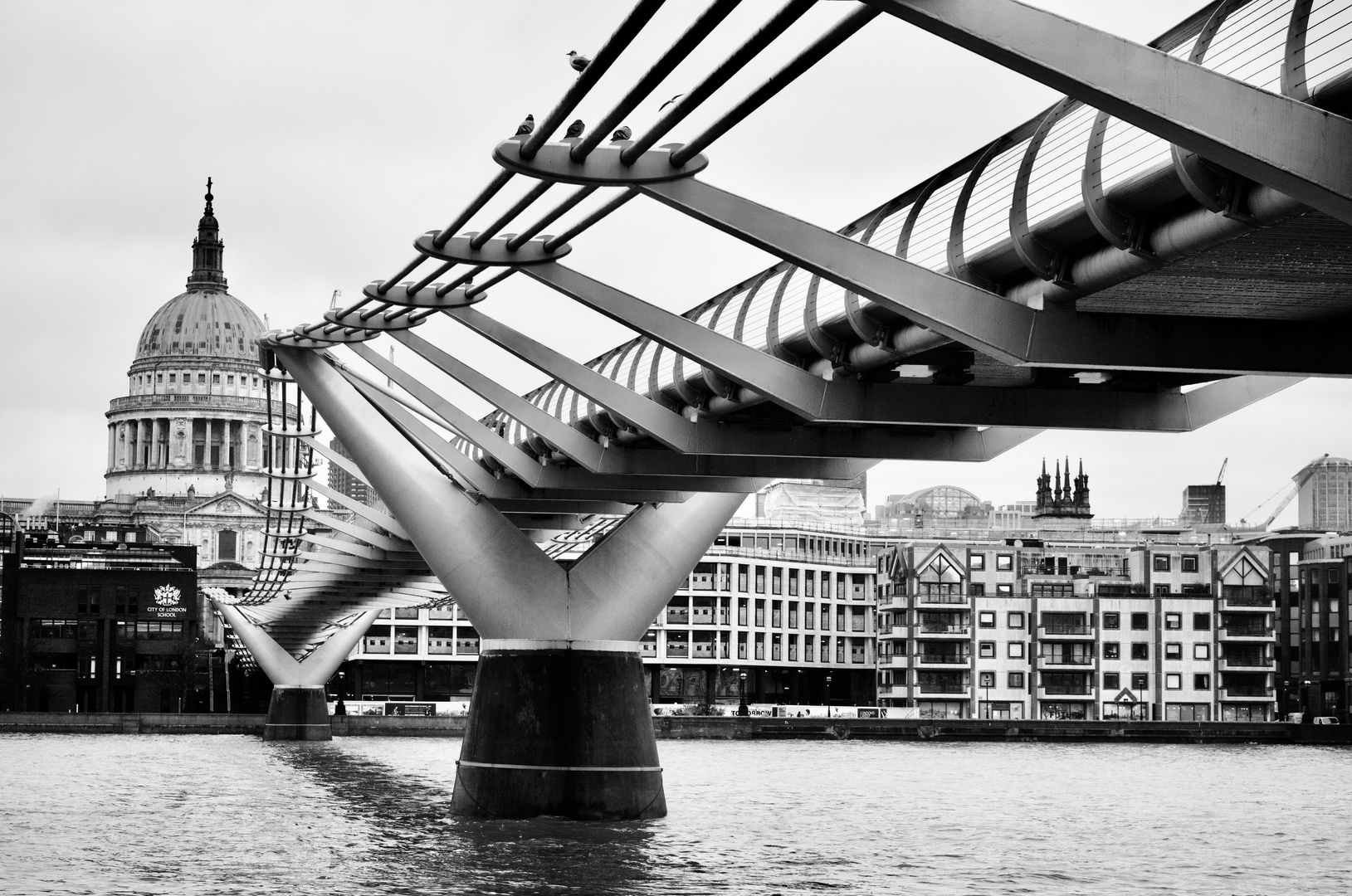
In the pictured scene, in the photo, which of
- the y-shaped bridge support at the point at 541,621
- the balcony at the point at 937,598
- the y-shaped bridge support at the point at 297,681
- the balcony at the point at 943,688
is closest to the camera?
the y-shaped bridge support at the point at 541,621

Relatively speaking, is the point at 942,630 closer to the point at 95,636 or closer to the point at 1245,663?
the point at 1245,663

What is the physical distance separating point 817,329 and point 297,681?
264ft

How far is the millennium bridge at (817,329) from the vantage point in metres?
13.5

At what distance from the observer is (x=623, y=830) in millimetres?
35625

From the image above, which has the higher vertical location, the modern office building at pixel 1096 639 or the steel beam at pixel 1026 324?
the steel beam at pixel 1026 324

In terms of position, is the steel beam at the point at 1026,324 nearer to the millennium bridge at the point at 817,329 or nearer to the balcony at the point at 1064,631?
the millennium bridge at the point at 817,329

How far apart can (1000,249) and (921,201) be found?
2.43 m

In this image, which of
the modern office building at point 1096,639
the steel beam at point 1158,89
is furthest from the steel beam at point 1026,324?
the modern office building at point 1096,639

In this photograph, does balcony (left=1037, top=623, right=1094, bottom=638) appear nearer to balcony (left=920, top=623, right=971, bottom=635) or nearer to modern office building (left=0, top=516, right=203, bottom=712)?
balcony (left=920, top=623, right=971, bottom=635)

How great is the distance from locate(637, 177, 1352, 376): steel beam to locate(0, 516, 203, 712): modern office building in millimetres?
115587

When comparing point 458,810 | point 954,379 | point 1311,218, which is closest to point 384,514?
point 458,810

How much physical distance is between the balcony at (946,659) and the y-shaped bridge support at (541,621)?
298ft

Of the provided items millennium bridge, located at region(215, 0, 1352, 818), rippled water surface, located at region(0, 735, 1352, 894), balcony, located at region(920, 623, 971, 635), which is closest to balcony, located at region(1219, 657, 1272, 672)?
balcony, located at region(920, 623, 971, 635)

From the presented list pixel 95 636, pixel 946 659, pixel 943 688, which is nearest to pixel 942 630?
pixel 946 659
